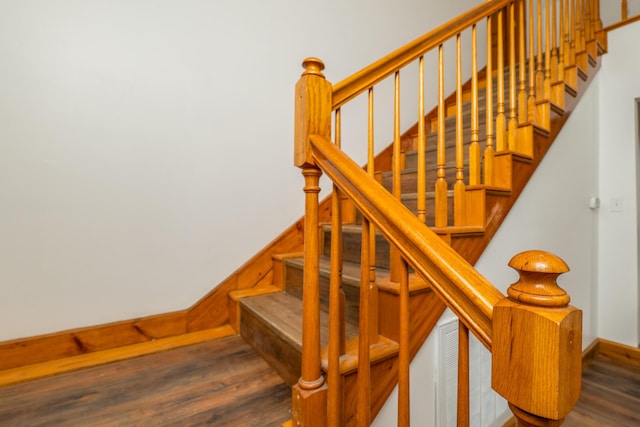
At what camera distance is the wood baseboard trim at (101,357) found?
45.0 inches

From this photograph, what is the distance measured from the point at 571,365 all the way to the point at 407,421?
1.13 feet

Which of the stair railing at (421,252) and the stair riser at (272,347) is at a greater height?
the stair railing at (421,252)

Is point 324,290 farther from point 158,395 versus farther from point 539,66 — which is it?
point 539,66

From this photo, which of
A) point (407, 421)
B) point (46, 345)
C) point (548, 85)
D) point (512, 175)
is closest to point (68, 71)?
point (46, 345)

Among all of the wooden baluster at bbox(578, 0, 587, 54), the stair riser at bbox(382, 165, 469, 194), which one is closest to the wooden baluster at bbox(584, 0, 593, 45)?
the wooden baluster at bbox(578, 0, 587, 54)

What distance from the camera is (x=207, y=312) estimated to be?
61.2 inches

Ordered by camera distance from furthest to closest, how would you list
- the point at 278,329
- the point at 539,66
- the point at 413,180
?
the point at 413,180 < the point at 539,66 < the point at 278,329

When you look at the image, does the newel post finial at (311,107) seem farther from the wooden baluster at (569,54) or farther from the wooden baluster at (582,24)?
the wooden baluster at (582,24)

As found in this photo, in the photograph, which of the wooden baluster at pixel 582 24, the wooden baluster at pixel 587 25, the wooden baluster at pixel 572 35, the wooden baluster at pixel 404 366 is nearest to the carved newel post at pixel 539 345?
the wooden baluster at pixel 404 366

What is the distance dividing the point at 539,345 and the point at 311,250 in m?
0.57

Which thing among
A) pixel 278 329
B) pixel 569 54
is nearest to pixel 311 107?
pixel 278 329

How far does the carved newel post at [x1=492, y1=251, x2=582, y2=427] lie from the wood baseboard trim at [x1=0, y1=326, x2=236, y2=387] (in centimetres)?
135

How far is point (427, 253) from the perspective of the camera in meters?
Answer: 0.53

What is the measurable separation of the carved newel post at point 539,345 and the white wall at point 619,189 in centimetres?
239
